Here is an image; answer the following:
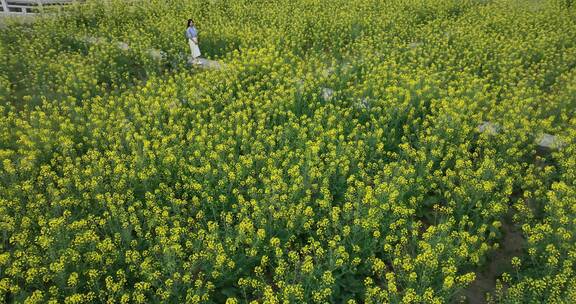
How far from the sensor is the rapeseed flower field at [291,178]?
5445mm

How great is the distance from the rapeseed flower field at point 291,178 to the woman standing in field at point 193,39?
42 centimetres

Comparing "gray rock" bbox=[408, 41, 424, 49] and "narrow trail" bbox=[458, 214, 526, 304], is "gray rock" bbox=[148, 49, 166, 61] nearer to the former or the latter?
"gray rock" bbox=[408, 41, 424, 49]

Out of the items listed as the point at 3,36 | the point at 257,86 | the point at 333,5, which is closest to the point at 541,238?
the point at 257,86

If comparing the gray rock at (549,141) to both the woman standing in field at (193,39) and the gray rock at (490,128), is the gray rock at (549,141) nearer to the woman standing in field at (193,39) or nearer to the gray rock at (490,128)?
the gray rock at (490,128)

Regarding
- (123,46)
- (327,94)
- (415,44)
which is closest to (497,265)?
(327,94)

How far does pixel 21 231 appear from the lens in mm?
6086

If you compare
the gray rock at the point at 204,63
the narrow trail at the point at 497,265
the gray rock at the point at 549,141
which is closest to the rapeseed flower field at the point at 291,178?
the narrow trail at the point at 497,265

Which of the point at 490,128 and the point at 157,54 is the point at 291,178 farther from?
the point at 157,54

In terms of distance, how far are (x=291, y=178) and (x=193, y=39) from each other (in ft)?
25.1

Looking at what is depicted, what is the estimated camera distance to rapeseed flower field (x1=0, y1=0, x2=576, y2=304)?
17.9ft

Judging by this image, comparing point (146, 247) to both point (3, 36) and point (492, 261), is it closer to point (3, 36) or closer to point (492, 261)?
point (492, 261)

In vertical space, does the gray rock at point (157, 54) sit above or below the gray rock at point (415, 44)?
below

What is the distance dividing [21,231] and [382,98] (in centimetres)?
783

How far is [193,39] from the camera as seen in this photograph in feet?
41.8
